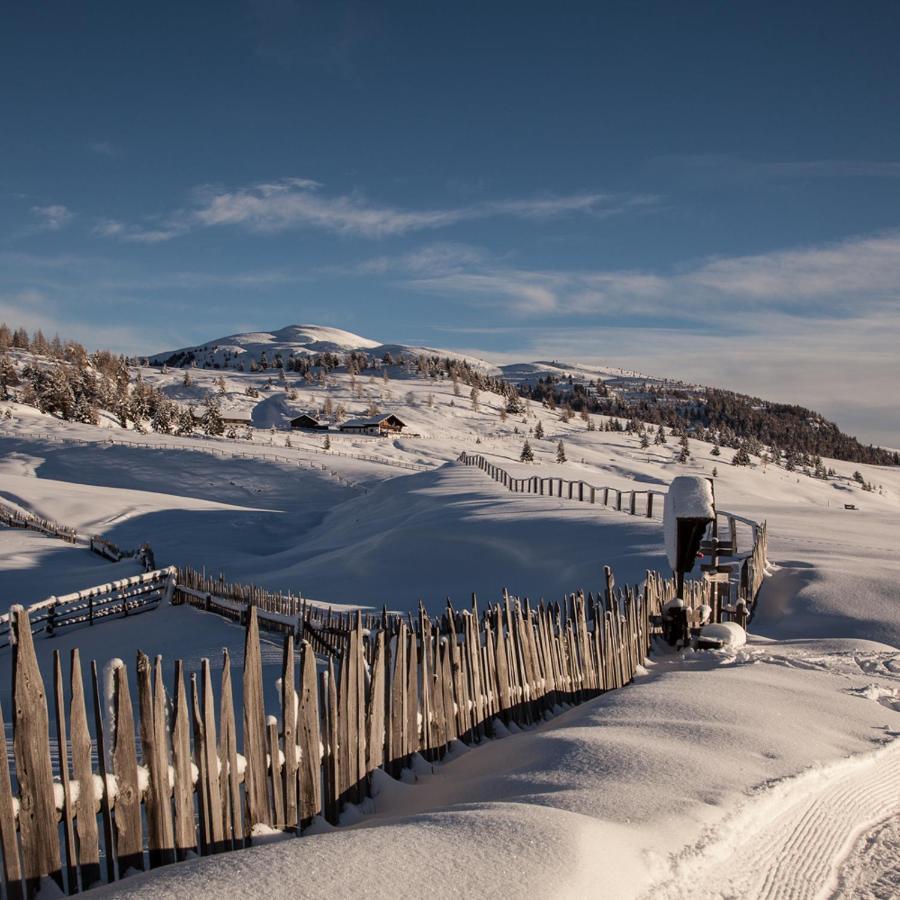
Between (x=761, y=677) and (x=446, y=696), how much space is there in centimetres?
290

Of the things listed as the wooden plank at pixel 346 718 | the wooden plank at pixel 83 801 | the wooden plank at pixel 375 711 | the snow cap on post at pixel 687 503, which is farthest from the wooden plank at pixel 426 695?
the snow cap on post at pixel 687 503

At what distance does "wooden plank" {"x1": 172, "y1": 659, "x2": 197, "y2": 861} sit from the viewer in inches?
123

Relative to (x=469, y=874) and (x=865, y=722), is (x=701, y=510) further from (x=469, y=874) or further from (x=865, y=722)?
(x=469, y=874)

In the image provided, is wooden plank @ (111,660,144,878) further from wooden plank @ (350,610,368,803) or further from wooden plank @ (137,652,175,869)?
wooden plank @ (350,610,368,803)

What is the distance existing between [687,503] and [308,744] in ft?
20.1

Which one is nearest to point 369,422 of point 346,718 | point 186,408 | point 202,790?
point 186,408

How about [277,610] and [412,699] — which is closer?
[412,699]

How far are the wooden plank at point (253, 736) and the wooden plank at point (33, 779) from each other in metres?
0.81

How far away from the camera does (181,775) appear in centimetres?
314

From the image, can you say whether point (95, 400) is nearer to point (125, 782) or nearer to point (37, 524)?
point (37, 524)

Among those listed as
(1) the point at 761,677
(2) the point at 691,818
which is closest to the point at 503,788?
(2) the point at 691,818

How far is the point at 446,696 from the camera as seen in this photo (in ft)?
16.0

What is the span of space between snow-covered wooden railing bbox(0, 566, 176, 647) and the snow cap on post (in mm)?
10770

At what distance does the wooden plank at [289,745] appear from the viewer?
3.61 meters
